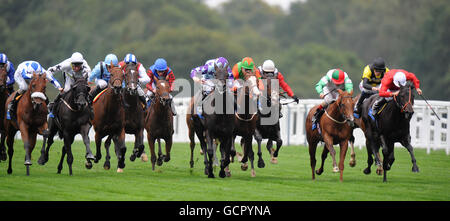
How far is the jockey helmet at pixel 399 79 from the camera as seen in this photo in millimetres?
14297

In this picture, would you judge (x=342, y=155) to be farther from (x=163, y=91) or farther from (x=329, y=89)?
(x=163, y=91)

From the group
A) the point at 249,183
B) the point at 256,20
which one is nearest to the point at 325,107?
the point at 249,183

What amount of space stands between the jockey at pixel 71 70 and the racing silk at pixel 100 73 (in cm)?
57

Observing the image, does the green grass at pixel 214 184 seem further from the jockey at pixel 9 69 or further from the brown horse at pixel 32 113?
the jockey at pixel 9 69

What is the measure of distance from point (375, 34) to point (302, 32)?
7.77 meters

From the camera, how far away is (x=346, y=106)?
1428cm

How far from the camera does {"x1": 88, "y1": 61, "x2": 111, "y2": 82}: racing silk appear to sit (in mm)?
15930

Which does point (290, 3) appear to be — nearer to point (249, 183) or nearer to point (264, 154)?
point (264, 154)

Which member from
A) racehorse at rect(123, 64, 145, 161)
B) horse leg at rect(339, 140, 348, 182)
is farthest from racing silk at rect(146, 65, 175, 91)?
horse leg at rect(339, 140, 348, 182)

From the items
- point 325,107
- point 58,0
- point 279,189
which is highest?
point 58,0

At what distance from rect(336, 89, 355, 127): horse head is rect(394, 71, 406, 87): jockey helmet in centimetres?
79

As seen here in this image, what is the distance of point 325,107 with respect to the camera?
49.8 feet

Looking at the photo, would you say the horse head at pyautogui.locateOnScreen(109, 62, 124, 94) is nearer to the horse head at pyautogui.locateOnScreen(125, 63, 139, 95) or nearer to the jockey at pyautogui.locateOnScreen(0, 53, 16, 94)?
the horse head at pyautogui.locateOnScreen(125, 63, 139, 95)

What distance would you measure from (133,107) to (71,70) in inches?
51.7
